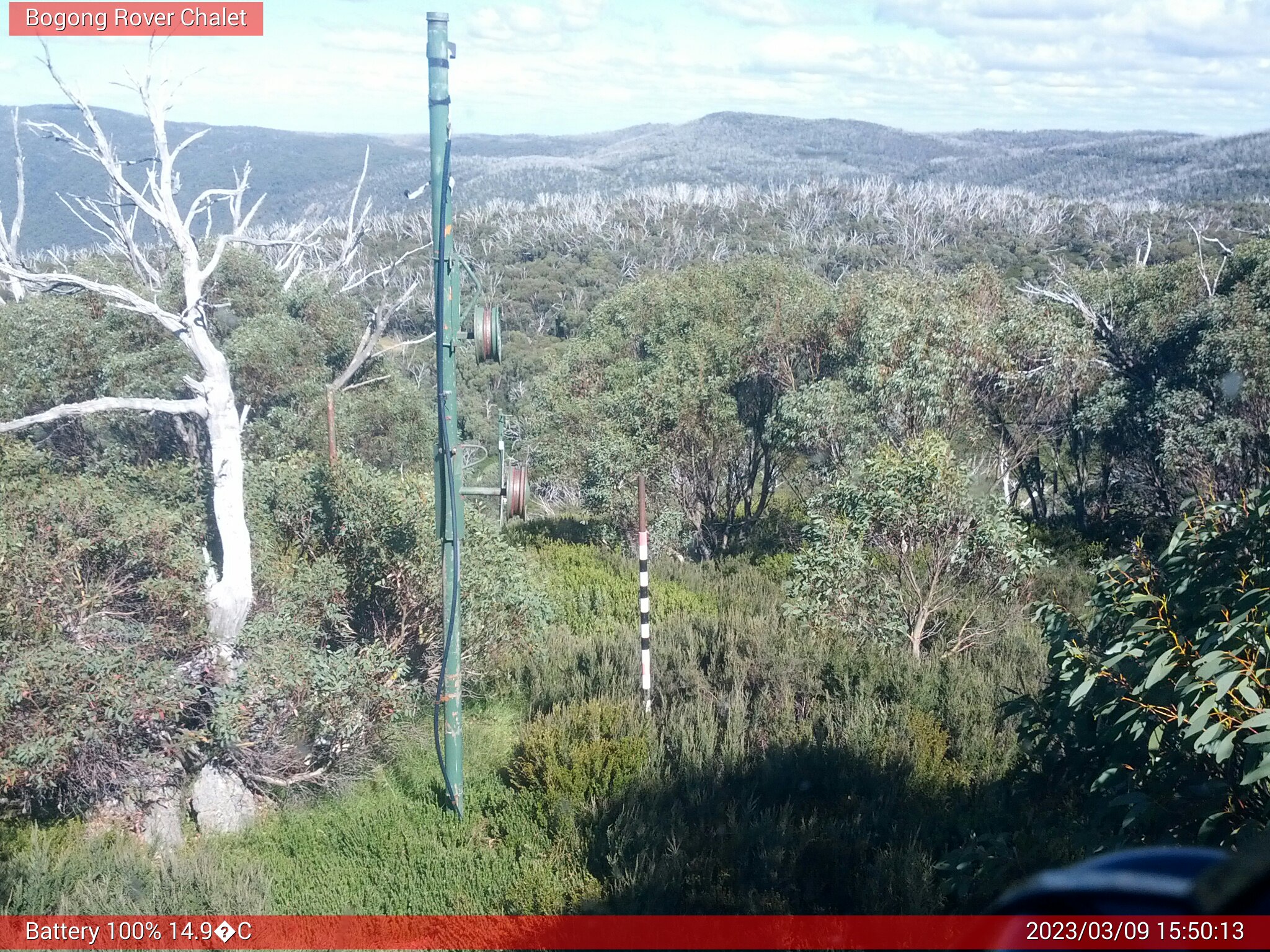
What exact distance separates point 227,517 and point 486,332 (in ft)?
10.9

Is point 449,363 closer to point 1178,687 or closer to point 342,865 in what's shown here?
point 342,865

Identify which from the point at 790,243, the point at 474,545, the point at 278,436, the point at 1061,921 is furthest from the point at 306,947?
the point at 790,243

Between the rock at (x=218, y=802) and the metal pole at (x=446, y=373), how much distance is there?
5.81ft

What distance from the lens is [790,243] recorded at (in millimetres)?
60938

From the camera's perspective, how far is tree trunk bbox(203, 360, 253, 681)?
765 centimetres

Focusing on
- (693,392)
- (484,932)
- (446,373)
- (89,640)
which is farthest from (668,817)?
(693,392)

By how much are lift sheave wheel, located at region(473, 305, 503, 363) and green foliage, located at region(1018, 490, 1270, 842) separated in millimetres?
3471

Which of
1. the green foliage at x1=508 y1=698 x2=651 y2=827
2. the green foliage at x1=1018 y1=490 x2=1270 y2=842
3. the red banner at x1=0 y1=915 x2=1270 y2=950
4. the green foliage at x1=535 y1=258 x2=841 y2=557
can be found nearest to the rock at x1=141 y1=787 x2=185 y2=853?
the red banner at x1=0 y1=915 x2=1270 y2=950

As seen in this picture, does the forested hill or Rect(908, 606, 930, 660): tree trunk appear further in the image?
the forested hill

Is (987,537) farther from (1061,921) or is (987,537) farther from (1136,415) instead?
(1061,921)

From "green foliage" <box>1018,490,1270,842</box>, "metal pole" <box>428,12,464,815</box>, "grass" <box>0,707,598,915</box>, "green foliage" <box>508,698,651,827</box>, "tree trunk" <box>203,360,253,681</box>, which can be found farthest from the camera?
"tree trunk" <box>203,360,253,681</box>

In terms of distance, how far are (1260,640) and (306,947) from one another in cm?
459

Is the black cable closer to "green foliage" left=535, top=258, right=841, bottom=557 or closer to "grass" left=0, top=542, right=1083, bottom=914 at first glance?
"grass" left=0, top=542, right=1083, bottom=914

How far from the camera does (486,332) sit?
6.06m
